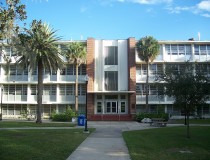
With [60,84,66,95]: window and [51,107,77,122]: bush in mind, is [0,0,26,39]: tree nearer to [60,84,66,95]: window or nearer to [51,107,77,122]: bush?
[51,107,77,122]: bush

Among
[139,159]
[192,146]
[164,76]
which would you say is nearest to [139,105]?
[164,76]

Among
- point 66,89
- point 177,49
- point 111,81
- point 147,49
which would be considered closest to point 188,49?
point 177,49

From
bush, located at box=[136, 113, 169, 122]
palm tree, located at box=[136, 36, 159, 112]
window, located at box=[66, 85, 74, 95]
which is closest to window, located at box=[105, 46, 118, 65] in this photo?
palm tree, located at box=[136, 36, 159, 112]

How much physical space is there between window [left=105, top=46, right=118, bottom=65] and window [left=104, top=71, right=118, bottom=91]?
150 cm

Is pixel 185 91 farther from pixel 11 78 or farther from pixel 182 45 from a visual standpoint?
pixel 11 78

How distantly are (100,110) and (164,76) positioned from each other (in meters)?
26.7

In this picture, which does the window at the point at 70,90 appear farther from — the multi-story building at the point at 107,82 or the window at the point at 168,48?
the window at the point at 168,48

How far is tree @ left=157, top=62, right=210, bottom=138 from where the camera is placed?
774 inches

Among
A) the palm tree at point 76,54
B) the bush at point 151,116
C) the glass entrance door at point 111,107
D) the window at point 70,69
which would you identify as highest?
the palm tree at point 76,54

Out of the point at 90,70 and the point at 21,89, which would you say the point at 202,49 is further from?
the point at 21,89

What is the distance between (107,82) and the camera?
1829 inches

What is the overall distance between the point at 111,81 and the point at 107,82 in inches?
24.0

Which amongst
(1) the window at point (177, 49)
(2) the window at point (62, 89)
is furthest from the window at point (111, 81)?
(1) the window at point (177, 49)

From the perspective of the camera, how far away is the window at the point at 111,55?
4684 centimetres
